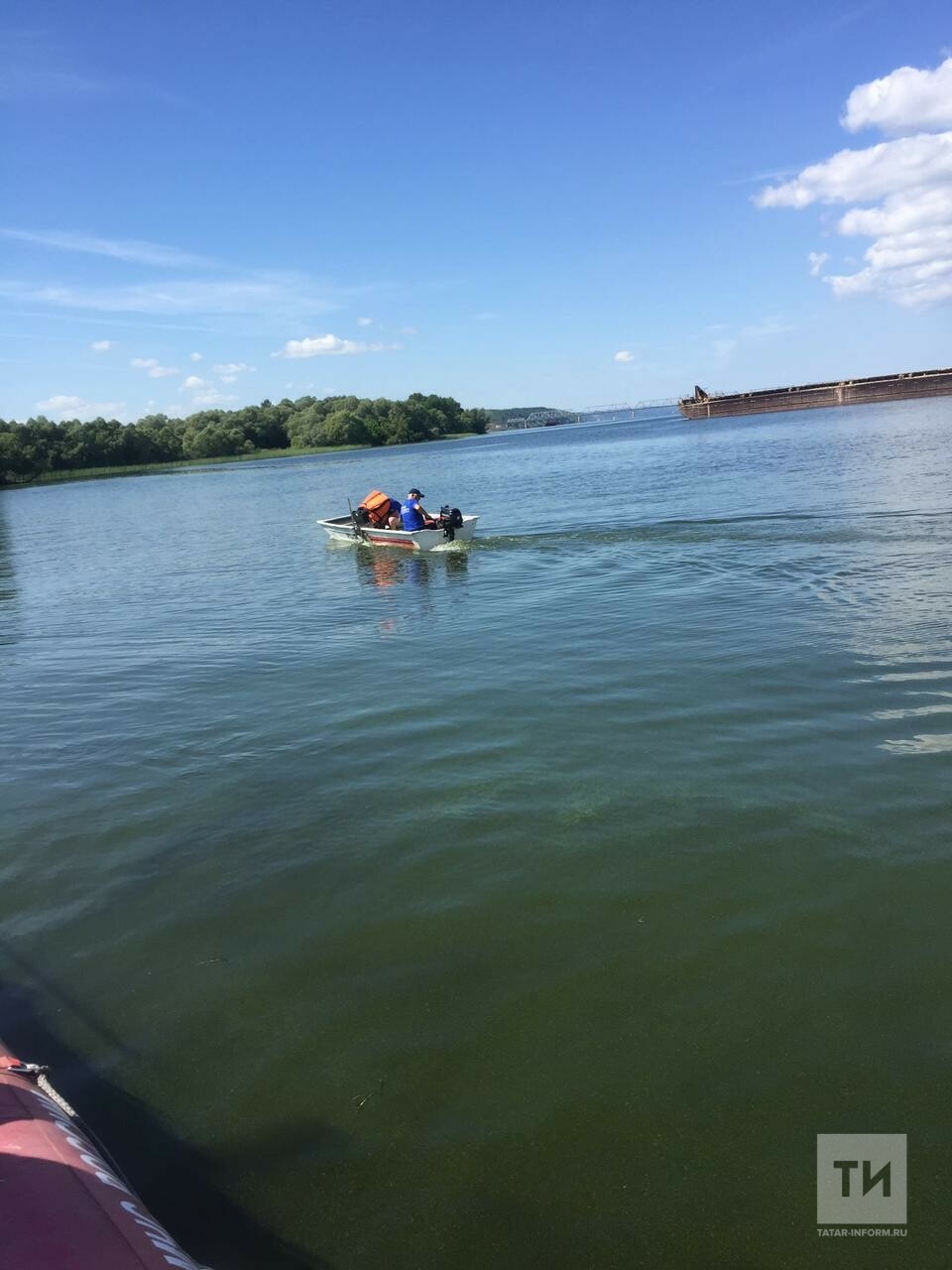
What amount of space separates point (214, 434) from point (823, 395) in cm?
9761

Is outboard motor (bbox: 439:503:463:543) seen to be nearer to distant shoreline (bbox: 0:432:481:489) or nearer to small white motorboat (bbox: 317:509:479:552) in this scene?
small white motorboat (bbox: 317:509:479:552)

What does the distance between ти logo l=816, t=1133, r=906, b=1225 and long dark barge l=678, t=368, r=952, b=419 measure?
10154cm

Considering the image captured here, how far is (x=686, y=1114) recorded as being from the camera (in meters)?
4.38

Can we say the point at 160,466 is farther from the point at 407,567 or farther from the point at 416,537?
the point at 407,567

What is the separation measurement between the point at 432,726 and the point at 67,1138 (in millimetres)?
6834

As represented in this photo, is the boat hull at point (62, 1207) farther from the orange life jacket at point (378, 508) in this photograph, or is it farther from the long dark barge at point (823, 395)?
the long dark barge at point (823, 395)

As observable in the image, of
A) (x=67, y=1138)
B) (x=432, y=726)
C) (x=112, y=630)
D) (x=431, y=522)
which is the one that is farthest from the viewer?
(x=431, y=522)

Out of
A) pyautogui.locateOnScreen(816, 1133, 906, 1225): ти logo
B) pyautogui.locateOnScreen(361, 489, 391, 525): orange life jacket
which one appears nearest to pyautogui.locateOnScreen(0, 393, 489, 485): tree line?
pyautogui.locateOnScreen(361, 489, 391, 525): orange life jacket

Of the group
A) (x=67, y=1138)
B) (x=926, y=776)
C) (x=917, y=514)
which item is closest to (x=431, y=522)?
(x=917, y=514)

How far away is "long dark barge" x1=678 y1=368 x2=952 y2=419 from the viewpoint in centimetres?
9200

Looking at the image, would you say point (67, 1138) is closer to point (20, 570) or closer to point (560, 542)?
point (560, 542)

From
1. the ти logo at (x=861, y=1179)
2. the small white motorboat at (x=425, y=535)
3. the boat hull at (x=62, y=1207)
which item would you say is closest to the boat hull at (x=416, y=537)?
the small white motorboat at (x=425, y=535)

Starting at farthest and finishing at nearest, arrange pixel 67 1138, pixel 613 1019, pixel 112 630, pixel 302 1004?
pixel 112 630 < pixel 302 1004 < pixel 613 1019 < pixel 67 1138

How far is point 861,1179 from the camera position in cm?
402
